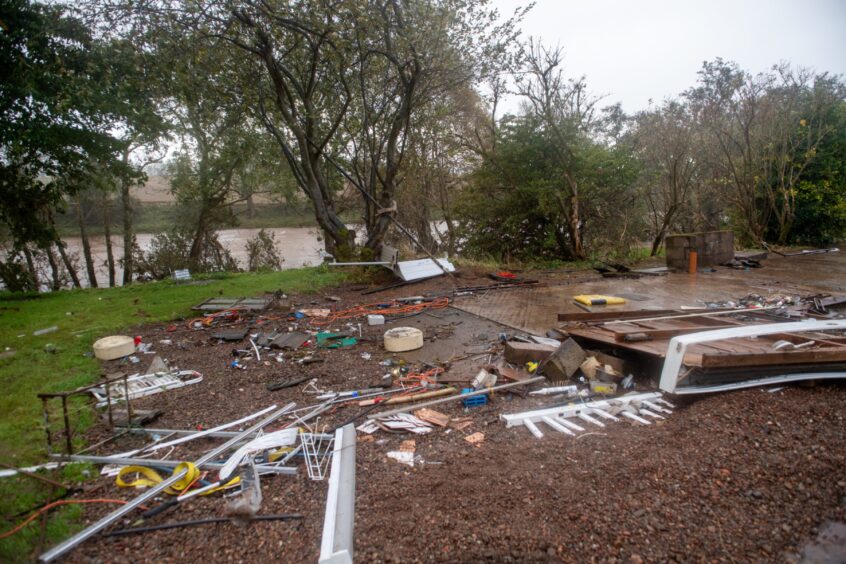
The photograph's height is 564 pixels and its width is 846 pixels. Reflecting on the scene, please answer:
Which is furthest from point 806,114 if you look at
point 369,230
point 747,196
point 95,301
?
point 95,301

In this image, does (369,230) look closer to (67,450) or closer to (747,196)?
(67,450)

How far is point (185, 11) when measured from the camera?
743 cm

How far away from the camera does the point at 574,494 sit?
8.35 feet

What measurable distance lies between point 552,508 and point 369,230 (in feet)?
31.6

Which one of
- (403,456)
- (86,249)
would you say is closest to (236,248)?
(86,249)

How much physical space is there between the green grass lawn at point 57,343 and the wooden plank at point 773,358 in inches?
184

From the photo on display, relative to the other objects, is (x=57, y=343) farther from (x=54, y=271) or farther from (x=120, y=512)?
(x=54, y=271)

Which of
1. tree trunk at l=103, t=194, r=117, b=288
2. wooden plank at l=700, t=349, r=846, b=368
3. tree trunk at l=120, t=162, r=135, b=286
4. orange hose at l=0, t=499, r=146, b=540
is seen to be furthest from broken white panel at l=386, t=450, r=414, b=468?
tree trunk at l=103, t=194, r=117, b=288

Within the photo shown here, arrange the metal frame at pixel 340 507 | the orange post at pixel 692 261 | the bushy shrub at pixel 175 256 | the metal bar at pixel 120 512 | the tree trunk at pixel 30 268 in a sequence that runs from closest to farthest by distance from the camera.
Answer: the metal frame at pixel 340 507 → the metal bar at pixel 120 512 → the orange post at pixel 692 261 → the tree trunk at pixel 30 268 → the bushy shrub at pixel 175 256

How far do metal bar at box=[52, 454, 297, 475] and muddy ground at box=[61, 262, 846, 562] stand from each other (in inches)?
2.7

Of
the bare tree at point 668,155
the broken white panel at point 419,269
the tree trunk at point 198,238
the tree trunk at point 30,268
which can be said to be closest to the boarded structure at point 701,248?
the bare tree at point 668,155

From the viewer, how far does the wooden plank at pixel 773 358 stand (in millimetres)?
3541

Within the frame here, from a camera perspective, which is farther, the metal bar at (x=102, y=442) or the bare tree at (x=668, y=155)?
the bare tree at (x=668, y=155)

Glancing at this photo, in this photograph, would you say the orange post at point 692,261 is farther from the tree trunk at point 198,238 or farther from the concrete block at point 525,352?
the tree trunk at point 198,238
